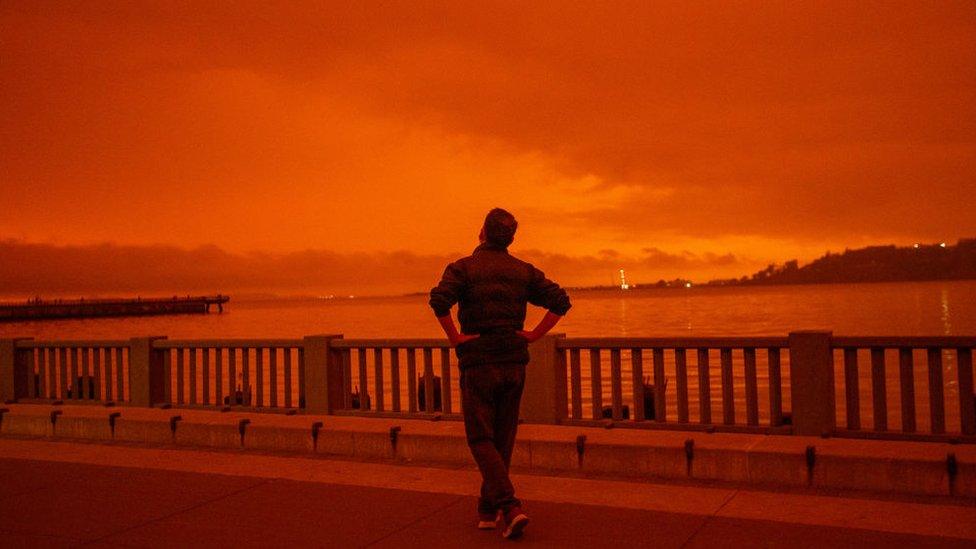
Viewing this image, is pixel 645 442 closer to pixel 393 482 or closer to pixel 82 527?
pixel 393 482

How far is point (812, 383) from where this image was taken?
8109 millimetres

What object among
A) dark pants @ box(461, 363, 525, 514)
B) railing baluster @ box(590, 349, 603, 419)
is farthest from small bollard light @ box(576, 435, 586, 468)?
dark pants @ box(461, 363, 525, 514)

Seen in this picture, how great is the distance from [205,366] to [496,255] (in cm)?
661

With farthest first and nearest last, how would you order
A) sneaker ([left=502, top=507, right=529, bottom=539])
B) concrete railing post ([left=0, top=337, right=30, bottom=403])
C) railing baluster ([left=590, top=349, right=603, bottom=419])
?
concrete railing post ([left=0, top=337, right=30, bottom=403])
railing baluster ([left=590, top=349, right=603, bottom=419])
sneaker ([left=502, top=507, right=529, bottom=539])

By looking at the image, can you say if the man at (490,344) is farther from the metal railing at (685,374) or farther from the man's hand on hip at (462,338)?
the metal railing at (685,374)

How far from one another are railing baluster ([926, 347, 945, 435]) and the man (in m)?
3.92

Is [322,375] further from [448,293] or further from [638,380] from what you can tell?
[448,293]

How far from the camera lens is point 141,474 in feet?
27.1

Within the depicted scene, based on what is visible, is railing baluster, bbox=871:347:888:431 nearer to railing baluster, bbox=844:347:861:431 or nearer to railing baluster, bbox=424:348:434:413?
railing baluster, bbox=844:347:861:431

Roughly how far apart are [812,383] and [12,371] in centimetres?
1110

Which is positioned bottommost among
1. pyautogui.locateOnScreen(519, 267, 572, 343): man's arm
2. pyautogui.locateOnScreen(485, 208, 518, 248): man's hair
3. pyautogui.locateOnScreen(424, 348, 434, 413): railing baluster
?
Result: pyautogui.locateOnScreen(424, 348, 434, 413): railing baluster

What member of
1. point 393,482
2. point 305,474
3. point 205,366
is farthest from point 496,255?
point 205,366

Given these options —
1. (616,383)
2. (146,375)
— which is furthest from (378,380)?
(616,383)

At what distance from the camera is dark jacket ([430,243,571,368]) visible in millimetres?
5867
